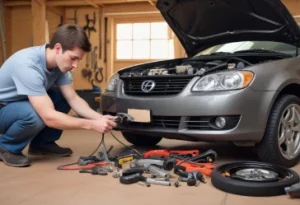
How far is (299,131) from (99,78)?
4.66 metres

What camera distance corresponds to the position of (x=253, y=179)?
67.9 inches

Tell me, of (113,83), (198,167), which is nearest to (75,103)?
(113,83)

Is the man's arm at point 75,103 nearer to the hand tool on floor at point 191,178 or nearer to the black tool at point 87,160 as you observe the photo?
the black tool at point 87,160

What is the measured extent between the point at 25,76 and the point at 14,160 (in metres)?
0.55

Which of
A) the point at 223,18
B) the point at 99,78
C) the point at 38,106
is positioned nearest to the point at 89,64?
the point at 99,78

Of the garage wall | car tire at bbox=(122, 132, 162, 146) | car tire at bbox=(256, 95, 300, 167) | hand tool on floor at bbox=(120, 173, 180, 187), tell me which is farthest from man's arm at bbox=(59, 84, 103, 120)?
the garage wall

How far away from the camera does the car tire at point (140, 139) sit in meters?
2.94

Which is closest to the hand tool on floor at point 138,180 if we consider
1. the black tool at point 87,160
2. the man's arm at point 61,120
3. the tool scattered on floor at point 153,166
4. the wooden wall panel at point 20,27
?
the tool scattered on floor at point 153,166

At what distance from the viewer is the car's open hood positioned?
95.5 inches

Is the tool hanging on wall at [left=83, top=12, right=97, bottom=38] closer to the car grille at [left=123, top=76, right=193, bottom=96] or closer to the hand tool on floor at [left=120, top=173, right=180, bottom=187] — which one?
the car grille at [left=123, top=76, right=193, bottom=96]

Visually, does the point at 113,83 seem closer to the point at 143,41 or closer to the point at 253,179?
the point at 253,179

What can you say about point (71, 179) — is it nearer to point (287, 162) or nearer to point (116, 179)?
point (116, 179)

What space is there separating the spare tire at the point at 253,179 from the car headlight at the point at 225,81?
17.7 inches

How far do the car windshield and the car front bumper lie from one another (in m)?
0.75
